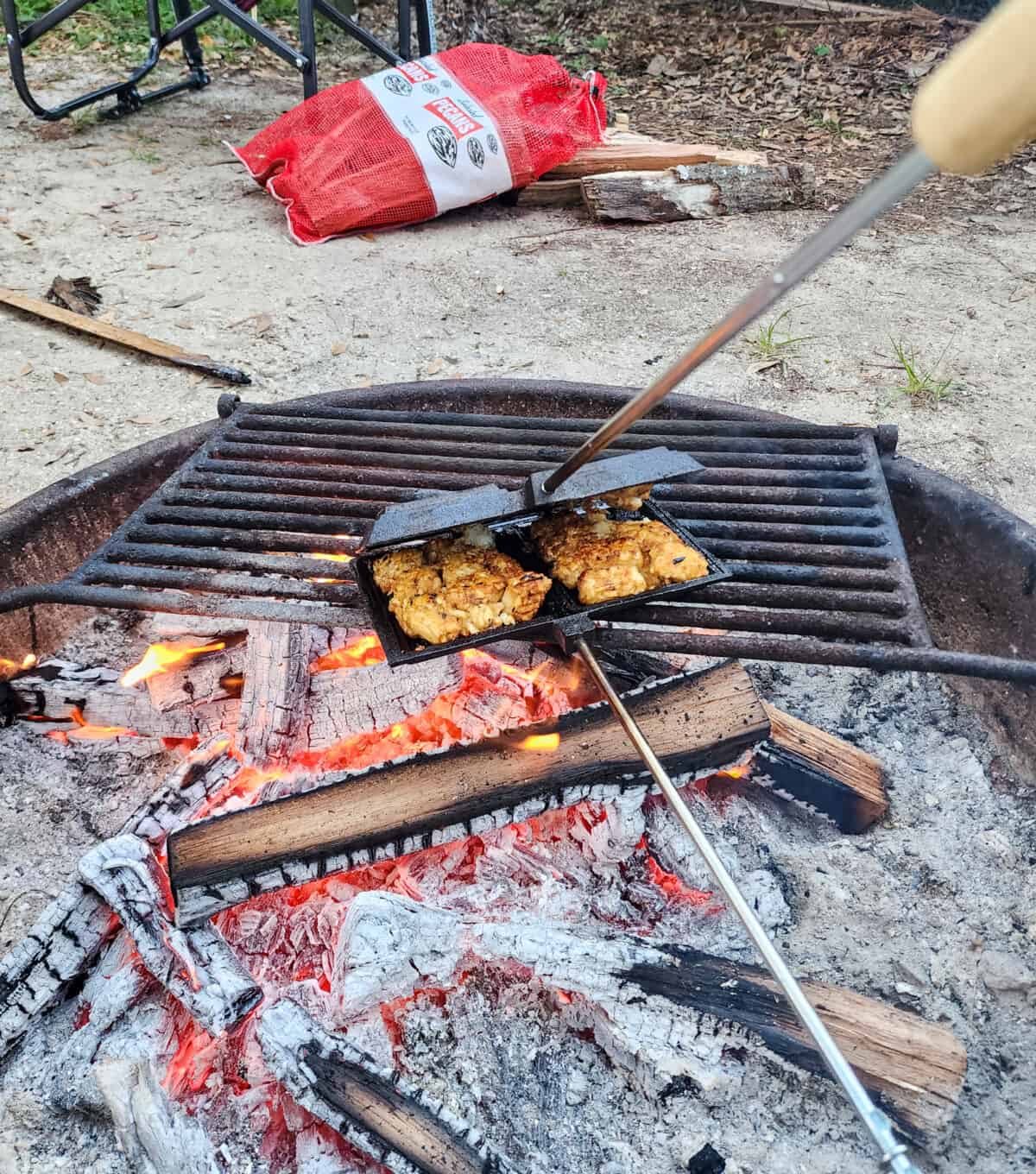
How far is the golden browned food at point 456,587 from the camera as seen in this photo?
1.86 m

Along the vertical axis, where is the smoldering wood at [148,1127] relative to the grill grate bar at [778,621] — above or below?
below

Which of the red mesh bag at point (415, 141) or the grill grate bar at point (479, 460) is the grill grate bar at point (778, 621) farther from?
the red mesh bag at point (415, 141)

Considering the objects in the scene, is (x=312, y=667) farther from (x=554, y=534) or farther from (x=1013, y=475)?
(x=1013, y=475)

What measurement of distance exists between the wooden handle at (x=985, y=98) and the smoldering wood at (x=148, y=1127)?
5.92ft

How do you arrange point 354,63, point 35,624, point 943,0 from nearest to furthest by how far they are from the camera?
point 35,624 < point 943,0 < point 354,63

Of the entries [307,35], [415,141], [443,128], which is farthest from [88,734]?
[307,35]

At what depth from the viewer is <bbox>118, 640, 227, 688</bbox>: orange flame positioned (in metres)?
2.43

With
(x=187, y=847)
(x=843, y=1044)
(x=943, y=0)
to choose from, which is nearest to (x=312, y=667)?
(x=187, y=847)

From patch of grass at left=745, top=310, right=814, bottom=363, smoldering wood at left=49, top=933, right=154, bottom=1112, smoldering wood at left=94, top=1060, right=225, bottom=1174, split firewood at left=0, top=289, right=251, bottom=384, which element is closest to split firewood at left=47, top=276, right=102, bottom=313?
split firewood at left=0, top=289, right=251, bottom=384

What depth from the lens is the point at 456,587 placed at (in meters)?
1.95

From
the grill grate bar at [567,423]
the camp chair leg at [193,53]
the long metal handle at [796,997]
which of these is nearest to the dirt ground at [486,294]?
the camp chair leg at [193,53]

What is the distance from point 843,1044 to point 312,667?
1494mm

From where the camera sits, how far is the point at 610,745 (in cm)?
203

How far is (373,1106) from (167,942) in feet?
1.75
